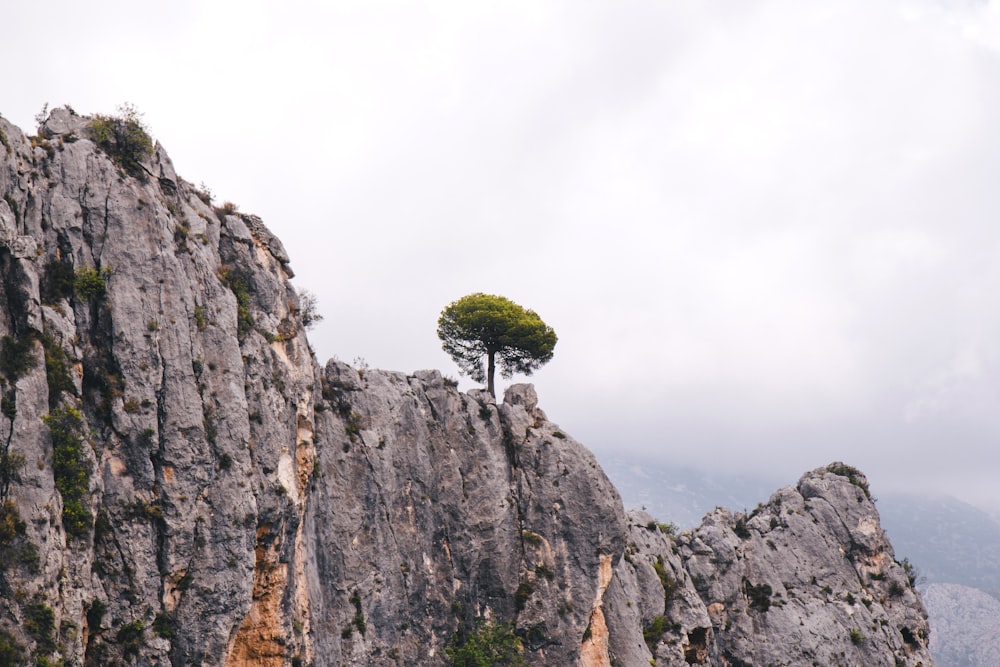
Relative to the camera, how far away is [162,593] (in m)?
44.1

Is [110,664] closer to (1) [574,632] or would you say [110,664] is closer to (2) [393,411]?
(2) [393,411]

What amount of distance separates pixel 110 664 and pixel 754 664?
69.7 m

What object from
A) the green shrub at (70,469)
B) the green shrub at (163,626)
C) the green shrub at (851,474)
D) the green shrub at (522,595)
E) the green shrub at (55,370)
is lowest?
the green shrub at (163,626)

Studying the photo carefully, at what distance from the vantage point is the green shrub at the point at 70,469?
40.4 m

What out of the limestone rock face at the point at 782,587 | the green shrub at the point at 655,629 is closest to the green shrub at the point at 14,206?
the limestone rock face at the point at 782,587

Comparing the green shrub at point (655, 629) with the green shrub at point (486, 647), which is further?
the green shrub at point (655, 629)

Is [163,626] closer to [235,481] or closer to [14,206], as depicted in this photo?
[235,481]

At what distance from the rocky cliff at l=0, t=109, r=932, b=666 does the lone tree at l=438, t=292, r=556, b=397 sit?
32.4 feet

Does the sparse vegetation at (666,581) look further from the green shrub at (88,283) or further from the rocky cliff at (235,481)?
the green shrub at (88,283)

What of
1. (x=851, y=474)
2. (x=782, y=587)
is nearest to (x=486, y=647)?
(x=782, y=587)

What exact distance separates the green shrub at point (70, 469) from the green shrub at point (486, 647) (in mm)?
31765

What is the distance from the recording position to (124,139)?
51844mm

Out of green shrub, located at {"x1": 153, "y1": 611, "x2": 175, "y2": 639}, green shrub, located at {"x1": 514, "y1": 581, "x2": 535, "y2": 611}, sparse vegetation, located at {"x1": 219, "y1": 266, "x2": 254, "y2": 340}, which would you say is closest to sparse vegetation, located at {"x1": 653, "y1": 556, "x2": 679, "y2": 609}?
green shrub, located at {"x1": 514, "y1": 581, "x2": 535, "y2": 611}

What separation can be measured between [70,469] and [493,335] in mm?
49174
